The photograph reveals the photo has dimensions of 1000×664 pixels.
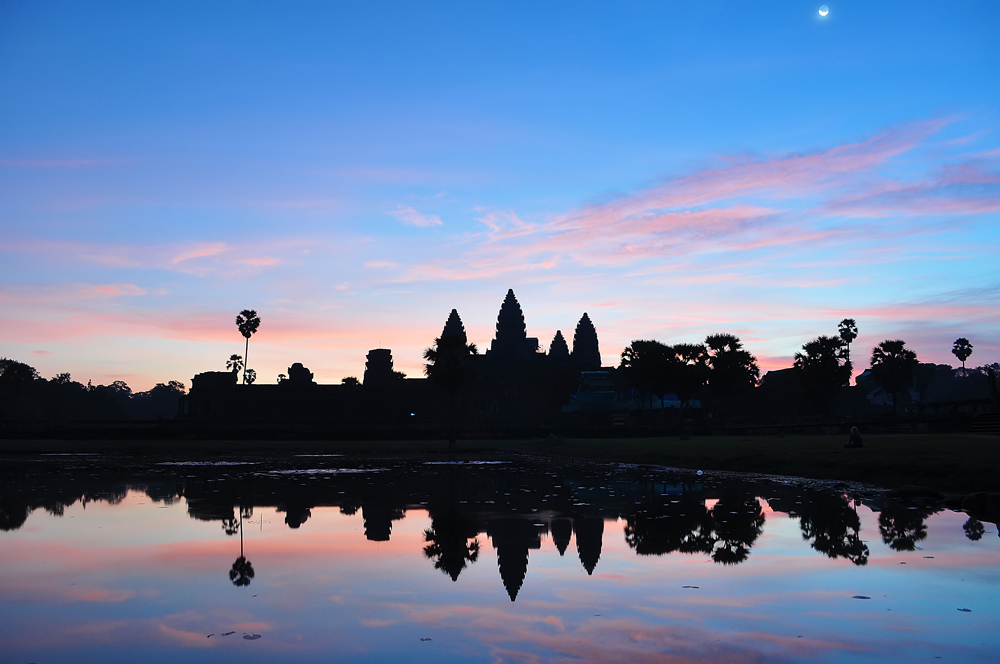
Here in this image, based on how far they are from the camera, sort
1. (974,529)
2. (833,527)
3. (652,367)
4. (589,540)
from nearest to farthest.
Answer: (589,540) < (974,529) < (833,527) < (652,367)

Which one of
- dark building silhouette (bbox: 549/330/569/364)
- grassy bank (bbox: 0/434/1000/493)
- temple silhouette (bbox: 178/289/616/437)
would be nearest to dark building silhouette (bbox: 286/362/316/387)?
temple silhouette (bbox: 178/289/616/437)

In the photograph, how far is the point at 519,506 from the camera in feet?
53.1

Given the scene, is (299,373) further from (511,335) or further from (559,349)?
(559,349)

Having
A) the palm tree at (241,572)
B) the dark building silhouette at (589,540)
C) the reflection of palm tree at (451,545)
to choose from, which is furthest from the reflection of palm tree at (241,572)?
the dark building silhouette at (589,540)

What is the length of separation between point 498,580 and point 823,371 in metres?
73.9

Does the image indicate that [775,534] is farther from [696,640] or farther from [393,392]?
[393,392]

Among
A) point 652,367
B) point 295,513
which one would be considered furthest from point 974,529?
point 652,367

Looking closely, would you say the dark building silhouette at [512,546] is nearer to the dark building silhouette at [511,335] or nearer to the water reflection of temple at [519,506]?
the water reflection of temple at [519,506]

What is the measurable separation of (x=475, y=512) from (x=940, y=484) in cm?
999

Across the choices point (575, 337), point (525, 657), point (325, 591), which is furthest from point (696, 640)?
point (575, 337)

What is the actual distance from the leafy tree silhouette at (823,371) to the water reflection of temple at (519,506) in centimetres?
5562

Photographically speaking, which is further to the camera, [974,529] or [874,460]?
[874,460]

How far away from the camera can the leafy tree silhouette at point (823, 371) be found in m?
75.8

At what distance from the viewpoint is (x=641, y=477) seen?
2497cm
